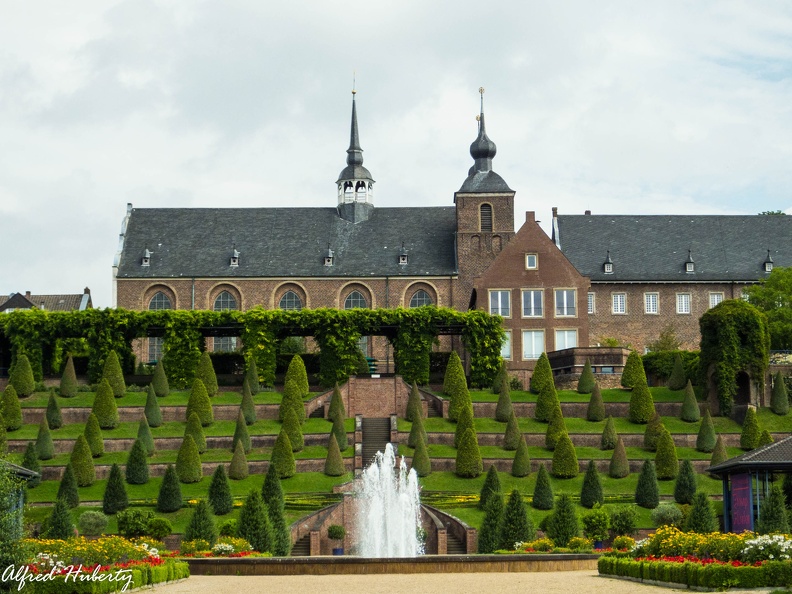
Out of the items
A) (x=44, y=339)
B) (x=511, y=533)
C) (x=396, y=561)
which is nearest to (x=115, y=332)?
(x=44, y=339)

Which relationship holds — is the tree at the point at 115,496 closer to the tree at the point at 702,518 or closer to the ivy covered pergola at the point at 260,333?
the ivy covered pergola at the point at 260,333

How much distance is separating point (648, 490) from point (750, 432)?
9.50 meters

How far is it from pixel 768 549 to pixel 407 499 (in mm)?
22840

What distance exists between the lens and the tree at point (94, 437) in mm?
60625

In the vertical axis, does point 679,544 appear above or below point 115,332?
below

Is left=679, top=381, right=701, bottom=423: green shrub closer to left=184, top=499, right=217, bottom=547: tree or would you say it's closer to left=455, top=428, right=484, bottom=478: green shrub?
left=455, top=428, right=484, bottom=478: green shrub

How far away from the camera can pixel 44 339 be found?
7338 cm

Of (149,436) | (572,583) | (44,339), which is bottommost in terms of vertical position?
(572,583)

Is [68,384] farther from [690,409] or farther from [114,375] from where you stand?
[690,409]

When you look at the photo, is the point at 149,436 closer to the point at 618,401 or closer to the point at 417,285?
the point at 618,401

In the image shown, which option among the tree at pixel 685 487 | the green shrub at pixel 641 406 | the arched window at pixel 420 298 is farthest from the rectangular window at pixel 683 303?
the tree at pixel 685 487

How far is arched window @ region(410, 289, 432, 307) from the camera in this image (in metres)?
86.7

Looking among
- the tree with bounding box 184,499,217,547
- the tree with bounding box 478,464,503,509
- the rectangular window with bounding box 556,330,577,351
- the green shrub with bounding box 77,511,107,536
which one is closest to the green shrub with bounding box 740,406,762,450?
the tree with bounding box 478,464,503,509

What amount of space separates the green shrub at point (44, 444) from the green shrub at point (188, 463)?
5734 millimetres
